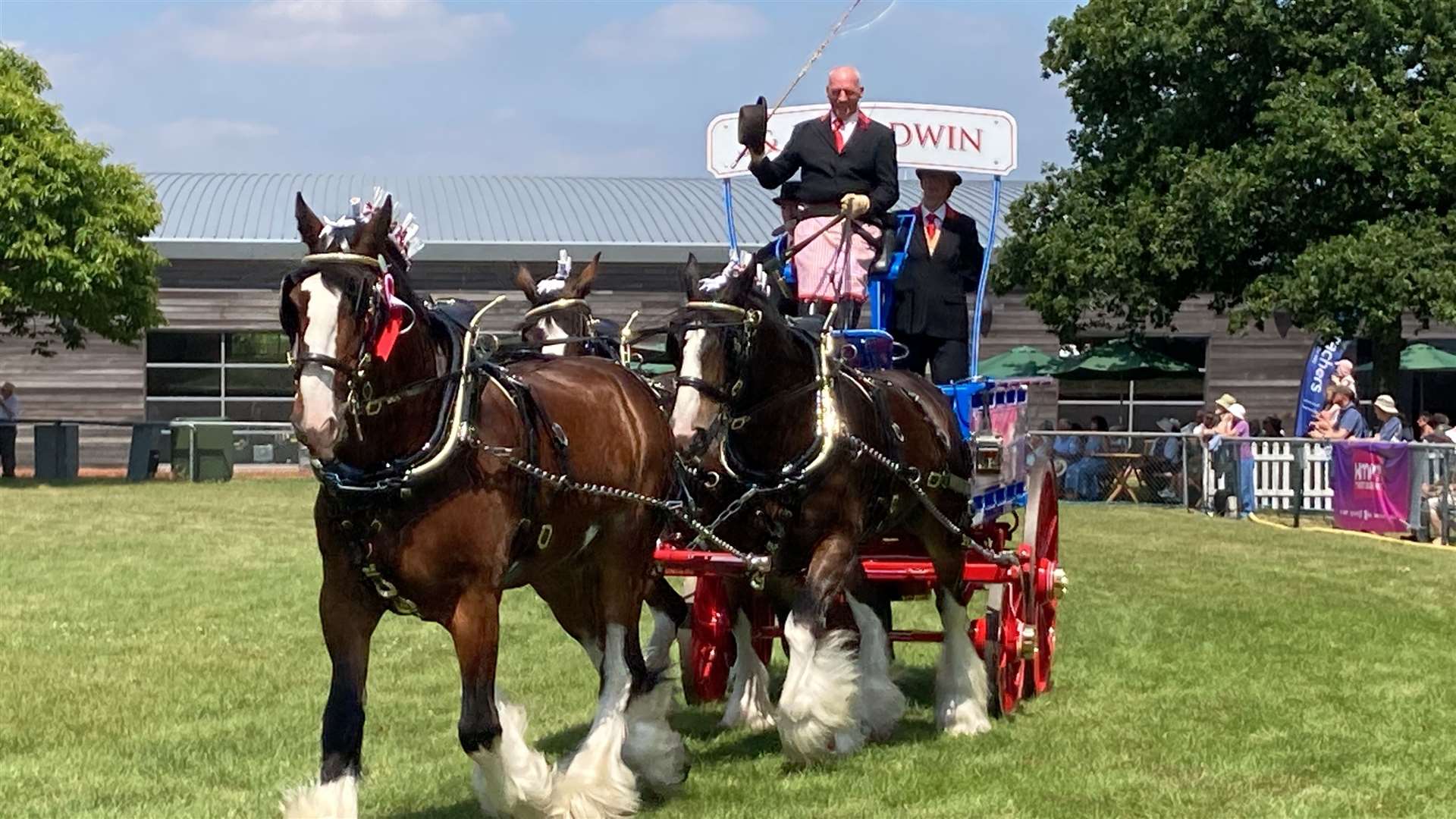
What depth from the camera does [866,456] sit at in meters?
7.52

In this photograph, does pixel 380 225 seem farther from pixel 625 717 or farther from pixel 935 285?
pixel 935 285

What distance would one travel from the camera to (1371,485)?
19.4 m

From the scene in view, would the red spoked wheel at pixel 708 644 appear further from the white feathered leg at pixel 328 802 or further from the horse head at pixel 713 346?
the white feathered leg at pixel 328 802

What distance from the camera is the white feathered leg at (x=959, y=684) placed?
814 cm

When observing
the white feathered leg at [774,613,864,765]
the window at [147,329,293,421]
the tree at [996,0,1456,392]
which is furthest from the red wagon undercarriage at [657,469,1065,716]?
the window at [147,329,293,421]

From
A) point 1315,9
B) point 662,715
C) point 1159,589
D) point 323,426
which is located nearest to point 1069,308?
point 1315,9

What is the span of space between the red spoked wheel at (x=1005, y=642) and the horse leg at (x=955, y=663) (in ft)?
0.21

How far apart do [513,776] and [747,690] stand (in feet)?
8.20

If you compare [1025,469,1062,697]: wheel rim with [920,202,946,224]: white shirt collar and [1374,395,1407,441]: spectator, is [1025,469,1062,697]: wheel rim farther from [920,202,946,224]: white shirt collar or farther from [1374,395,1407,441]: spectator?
[1374,395,1407,441]: spectator

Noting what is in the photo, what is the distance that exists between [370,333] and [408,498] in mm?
528

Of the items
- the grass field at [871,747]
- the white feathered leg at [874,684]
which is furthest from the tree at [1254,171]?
the white feathered leg at [874,684]

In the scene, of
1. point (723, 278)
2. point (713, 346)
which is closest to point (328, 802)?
point (713, 346)

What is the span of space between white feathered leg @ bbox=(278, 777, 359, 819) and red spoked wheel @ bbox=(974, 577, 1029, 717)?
3.55 m

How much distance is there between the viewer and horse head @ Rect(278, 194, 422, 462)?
5090 millimetres
